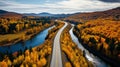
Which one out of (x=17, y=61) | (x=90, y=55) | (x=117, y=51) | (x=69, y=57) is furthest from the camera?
(x=90, y=55)

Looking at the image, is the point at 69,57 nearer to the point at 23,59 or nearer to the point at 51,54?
the point at 51,54

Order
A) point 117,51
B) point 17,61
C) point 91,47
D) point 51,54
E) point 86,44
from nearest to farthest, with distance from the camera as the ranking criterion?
point 17,61
point 51,54
point 117,51
point 91,47
point 86,44

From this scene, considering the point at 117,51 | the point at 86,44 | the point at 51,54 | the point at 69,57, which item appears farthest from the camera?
the point at 86,44

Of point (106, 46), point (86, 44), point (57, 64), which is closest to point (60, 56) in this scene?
point (57, 64)

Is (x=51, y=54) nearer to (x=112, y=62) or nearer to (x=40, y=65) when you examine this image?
(x=40, y=65)

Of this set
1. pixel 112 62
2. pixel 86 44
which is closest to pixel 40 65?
pixel 112 62

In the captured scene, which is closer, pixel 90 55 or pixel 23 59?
pixel 23 59

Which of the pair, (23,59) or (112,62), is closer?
(23,59)

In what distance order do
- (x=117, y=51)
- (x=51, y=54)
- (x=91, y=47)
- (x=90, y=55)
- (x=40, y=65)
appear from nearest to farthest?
(x=40, y=65)
(x=51, y=54)
(x=117, y=51)
(x=90, y=55)
(x=91, y=47)
